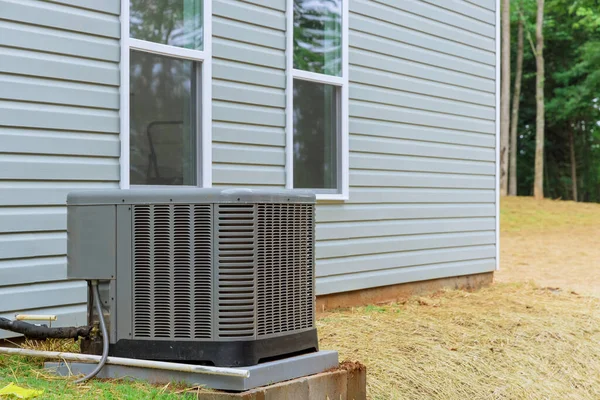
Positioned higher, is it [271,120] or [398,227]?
[271,120]

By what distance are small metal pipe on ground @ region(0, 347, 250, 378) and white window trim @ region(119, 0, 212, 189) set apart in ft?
4.39

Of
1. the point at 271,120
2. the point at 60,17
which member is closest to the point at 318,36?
the point at 271,120

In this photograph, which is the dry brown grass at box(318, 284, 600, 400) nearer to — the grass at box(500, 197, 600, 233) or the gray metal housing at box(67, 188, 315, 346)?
the gray metal housing at box(67, 188, 315, 346)

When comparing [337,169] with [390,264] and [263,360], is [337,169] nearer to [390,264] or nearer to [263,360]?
[390,264]

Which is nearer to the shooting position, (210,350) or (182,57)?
(210,350)

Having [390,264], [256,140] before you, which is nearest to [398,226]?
[390,264]

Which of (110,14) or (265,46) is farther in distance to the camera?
(265,46)

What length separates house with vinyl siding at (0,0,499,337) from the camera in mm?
4402

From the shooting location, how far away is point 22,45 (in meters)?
4.29

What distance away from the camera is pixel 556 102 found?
90.7ft

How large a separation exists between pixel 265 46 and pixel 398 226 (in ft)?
7.32

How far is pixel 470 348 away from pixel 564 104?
938 inches

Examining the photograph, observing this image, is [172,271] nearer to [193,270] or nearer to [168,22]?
[193,270]

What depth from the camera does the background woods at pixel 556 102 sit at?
25.3 meters
